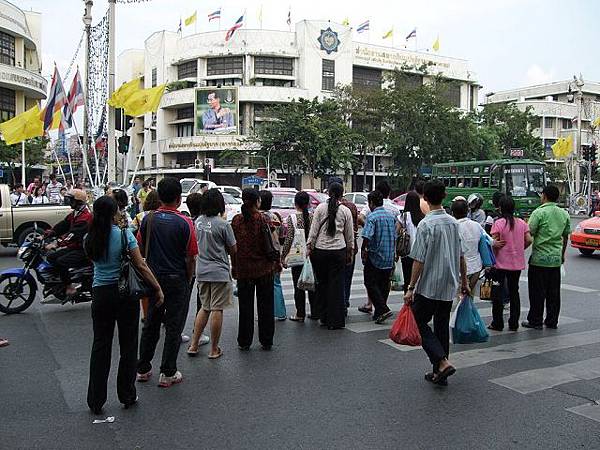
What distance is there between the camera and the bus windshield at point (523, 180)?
30.3 m

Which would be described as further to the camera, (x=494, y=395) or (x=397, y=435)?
(x=494, y=395)

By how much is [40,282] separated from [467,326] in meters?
6.04

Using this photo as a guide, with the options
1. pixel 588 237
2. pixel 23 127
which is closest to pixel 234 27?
pixel 23 127

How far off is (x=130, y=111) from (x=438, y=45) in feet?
174

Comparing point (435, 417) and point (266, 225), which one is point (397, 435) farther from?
point (266, 225)

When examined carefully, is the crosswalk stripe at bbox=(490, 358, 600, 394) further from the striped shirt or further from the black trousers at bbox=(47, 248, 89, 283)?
the black trousers at bbox=(47, 248, 89, 283)

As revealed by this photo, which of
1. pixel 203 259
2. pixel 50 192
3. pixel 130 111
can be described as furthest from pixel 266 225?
pixel 50 192

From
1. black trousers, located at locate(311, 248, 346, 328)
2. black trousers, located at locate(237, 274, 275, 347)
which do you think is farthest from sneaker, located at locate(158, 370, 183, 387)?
black trousers, located at locate(311, 248, 346, 328)

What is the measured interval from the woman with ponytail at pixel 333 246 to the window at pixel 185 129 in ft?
179

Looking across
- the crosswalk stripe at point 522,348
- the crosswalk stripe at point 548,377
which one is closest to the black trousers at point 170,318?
the crosswalk stripe at point 522,348

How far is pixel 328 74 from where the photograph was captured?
5828 cm

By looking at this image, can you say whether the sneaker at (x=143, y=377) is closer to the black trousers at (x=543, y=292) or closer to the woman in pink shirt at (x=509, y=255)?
the woman in pink shirt at (x=509, y=255)

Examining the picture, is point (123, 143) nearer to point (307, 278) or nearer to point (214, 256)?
point (307, 278)

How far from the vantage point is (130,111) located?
20.4m
